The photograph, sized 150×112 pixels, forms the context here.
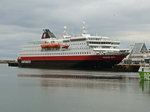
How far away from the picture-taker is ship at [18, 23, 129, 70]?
245 feet

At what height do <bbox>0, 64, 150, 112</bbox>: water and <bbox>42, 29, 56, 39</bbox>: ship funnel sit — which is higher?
<bbox>42, 29, 56, 39</bbox>: ship funnel

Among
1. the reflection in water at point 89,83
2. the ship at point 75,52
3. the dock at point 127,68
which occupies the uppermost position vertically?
the ship at point 75,52

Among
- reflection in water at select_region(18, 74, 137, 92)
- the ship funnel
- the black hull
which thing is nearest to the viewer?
reflection in water at select_region(18, 74, 137, 92)

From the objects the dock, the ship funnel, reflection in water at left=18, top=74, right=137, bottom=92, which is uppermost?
the ship funnel

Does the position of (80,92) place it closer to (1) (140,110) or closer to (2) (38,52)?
(1) (140,110)

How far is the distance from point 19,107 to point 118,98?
845cm

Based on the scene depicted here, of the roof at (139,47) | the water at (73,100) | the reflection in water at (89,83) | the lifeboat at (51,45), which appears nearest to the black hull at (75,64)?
the lifeboat at (51,45)

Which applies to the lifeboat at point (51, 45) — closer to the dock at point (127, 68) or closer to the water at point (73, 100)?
the dock at point (127, 68)

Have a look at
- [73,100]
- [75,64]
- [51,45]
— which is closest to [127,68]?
[75,64]

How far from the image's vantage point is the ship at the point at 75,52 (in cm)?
7469

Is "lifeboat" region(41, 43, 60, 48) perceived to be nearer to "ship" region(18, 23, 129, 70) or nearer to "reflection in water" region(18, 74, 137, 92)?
"ship" region(18, 23, 129, 70)

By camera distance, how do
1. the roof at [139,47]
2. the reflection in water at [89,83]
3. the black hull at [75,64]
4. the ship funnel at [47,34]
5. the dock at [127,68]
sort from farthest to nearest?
the roof at [139,47] → the ship funnel at [47,34] → the black hull at [75,64] → the dock at [127,68] → the reflection in water at [89,83]

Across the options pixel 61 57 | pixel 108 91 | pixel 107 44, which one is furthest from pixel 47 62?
pixel 108 91

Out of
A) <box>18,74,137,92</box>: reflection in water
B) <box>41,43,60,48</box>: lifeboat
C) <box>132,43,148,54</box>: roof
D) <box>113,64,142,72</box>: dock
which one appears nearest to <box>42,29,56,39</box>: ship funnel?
<box>41,43,60,48</box>: lifeboat
